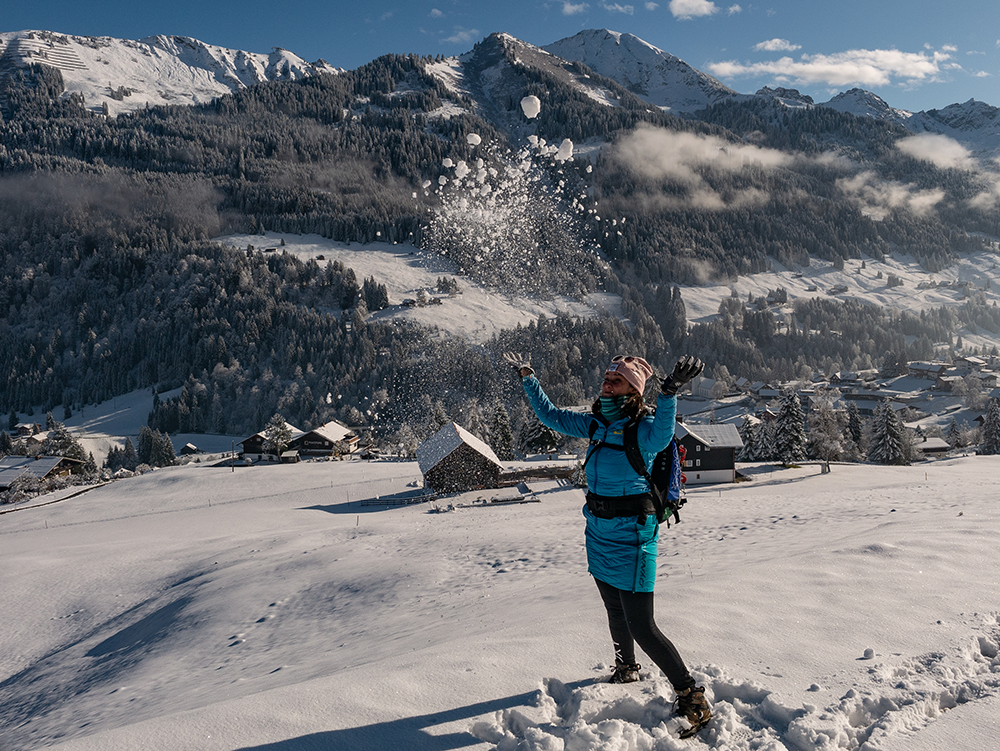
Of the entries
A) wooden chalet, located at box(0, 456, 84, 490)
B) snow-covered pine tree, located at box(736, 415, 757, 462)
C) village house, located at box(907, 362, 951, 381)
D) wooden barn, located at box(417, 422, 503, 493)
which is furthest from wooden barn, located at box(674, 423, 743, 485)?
village house, located at box(907, 362, 951, 381)

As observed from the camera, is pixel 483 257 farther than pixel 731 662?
Yes

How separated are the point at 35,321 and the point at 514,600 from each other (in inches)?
8324

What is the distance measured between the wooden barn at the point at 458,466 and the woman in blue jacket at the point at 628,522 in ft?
102

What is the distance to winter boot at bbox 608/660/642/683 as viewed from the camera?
14.4 ft

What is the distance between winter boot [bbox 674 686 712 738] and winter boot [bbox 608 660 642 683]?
0.56 m

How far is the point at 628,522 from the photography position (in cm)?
405

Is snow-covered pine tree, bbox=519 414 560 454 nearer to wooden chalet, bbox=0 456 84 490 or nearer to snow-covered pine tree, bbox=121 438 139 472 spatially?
wooden chalet, bbox=0 456 84 490

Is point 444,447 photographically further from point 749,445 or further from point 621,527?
point 621,527

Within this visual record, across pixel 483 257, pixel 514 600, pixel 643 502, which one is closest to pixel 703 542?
pixel 514 600

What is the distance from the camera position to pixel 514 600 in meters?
8.67

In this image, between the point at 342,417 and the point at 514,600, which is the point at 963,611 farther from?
the point at 342,417

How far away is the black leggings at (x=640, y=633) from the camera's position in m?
3.87

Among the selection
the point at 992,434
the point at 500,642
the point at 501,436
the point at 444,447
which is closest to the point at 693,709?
the point at 500,642

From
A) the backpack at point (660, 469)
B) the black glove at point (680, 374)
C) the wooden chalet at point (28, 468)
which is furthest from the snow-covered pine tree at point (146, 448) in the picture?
the black glove at point (680, 374)
